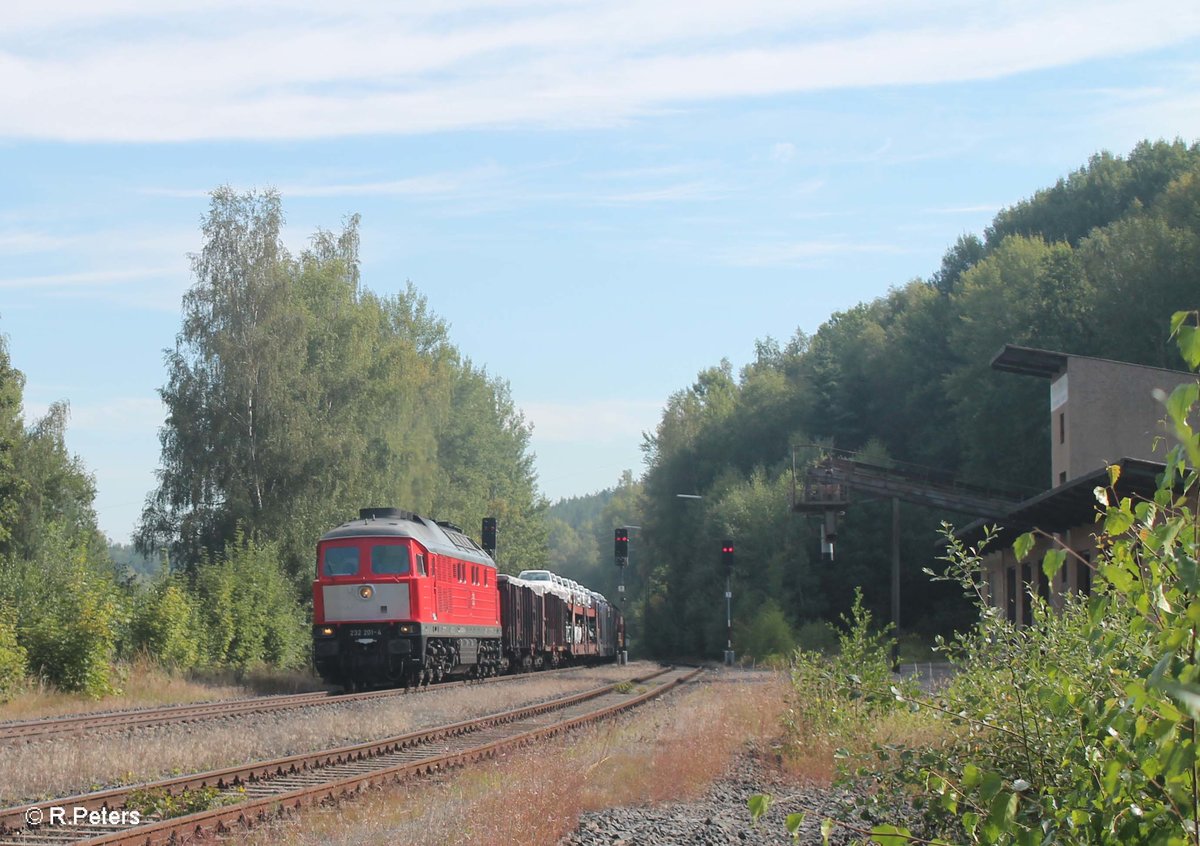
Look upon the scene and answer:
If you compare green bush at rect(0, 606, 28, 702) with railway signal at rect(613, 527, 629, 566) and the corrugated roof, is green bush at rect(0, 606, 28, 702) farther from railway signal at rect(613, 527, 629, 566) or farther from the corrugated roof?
railway signal at rect(613, 527, 629, 566)

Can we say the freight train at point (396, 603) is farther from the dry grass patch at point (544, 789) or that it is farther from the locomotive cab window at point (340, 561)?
the dry grass patch at point (544, 789)

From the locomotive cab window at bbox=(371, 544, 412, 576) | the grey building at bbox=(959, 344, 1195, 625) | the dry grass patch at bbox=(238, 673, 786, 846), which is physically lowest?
the dry grass patch at bbox=(238, 673, 786, 846)

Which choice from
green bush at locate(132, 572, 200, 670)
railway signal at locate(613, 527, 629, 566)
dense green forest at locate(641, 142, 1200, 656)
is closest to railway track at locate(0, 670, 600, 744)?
green bush at locate(132, 572, 200, 670)

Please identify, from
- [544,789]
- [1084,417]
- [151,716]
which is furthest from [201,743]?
[1084,417]

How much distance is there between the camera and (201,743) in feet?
49.5

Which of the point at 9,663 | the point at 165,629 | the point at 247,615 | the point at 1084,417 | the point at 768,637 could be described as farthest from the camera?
the point at 768,637

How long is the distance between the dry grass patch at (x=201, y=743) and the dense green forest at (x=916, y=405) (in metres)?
30.2

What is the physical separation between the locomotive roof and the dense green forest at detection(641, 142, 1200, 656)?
75.0ft

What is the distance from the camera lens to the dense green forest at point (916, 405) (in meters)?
53.2

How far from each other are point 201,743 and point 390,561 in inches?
448

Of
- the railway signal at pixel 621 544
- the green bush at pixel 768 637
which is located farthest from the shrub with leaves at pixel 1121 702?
the green bush at pixel 768 637

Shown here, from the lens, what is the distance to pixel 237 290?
142 ft

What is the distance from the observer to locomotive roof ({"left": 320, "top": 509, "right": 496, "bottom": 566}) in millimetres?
26609

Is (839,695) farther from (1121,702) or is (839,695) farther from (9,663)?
(9,663)
